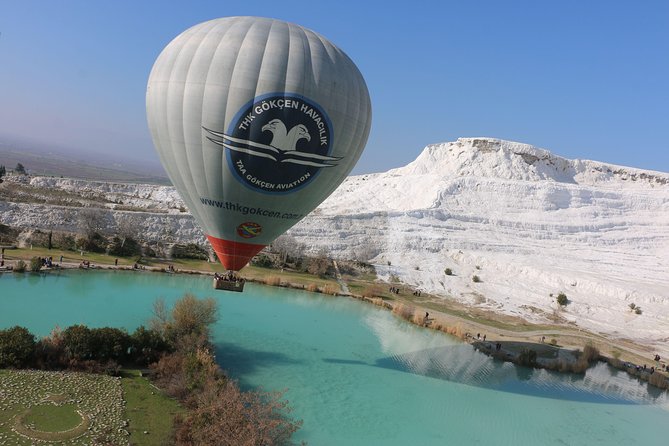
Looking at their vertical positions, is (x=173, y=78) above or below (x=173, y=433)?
above

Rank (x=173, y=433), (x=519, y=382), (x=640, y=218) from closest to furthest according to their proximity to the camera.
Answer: (x=173, y=433), (x=519, y=382), (x=640, y=218)

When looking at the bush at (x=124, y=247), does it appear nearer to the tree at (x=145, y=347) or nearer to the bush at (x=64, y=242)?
the bush at (x=64, y=242)

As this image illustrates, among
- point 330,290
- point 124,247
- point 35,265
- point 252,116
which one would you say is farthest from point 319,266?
point 252,116

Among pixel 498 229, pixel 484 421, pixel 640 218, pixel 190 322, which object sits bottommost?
pixel 484 421

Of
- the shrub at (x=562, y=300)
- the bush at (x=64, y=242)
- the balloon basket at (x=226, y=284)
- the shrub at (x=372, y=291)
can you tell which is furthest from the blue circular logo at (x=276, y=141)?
the shrub at (x=562, y=300)

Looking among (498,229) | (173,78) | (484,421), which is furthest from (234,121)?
(498,229)

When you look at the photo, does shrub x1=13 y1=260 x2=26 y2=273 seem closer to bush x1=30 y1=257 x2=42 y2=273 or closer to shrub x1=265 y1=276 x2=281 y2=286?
bush x1=30 y1=257 x2=42 y2=273

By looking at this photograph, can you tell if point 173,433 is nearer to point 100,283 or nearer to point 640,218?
point 100,283
